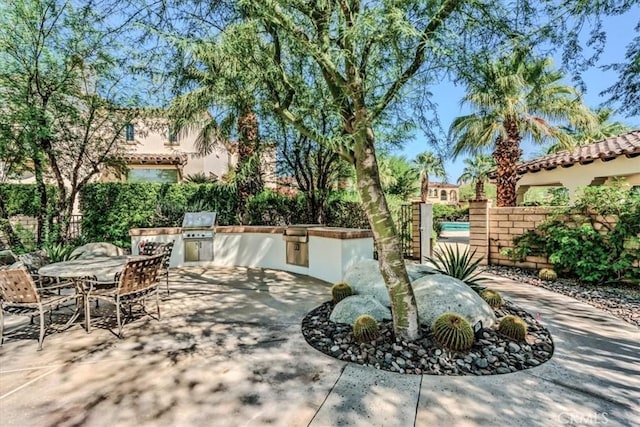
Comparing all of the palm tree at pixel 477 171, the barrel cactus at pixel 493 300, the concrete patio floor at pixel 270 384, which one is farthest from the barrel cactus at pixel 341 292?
the palm tree at pixel 477 171

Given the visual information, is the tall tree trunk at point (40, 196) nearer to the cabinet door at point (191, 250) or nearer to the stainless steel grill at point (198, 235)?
the stainless steel grill at point (198, 235)

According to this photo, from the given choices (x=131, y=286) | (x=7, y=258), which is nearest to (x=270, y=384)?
(x=131, y=286)

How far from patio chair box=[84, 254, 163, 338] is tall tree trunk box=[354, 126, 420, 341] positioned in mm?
3121

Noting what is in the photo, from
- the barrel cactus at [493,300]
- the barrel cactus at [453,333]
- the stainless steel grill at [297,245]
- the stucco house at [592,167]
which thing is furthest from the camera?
the stucco house at [592,167]

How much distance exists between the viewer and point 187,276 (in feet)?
25.4

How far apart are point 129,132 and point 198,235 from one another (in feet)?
11.9

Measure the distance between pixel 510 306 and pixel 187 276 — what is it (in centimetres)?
649

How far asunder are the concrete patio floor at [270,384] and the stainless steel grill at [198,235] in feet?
14.5

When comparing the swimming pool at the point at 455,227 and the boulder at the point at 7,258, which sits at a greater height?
the boulder at the point at 7,258

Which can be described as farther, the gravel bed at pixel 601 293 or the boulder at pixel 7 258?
the boulder at pixel 7 258

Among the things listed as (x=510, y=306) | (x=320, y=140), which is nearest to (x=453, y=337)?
(x=510, y=306)

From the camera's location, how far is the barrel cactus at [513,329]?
3735 millimetres

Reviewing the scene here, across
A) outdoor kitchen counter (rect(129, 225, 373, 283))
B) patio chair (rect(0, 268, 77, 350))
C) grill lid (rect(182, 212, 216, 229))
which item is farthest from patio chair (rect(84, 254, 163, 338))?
grill lid (rect(182, 212, 216, 229))

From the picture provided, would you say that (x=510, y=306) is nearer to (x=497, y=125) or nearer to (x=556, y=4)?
(x=556, y=4)
